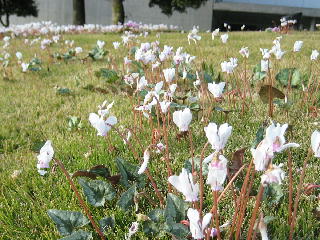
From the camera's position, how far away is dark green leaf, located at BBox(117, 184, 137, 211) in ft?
6.27

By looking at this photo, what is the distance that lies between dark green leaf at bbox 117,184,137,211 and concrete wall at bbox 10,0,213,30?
27.3 m

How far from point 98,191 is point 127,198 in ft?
0.60

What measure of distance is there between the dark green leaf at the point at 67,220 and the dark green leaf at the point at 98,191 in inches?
6.6

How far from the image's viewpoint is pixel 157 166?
246cm

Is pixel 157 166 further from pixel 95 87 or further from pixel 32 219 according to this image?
pixel 95 87

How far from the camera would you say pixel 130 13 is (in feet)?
94.6

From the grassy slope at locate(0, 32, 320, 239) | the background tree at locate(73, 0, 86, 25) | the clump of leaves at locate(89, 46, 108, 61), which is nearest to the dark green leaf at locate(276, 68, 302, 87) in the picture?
the grassy slope at locate(0, 32, 320, 239)

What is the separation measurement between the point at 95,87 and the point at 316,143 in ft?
12.8

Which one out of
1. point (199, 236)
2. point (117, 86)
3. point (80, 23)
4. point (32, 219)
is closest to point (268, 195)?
point (199, 236)

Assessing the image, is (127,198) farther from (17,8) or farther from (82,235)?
(17,8)

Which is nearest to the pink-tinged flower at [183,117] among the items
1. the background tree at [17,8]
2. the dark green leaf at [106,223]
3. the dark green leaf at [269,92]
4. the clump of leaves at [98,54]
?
the dark green leaf at [106,223]

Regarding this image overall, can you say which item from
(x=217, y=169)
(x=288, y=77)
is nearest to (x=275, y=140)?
(x=217, y=169)

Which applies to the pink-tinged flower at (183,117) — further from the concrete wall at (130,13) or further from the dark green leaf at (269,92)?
the concrete wall at (130,13)

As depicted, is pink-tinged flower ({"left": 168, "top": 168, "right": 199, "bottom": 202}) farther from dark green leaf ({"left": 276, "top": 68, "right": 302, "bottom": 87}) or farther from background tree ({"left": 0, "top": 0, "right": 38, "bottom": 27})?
background tree ({"left": 0, "top": 0, "right": 38, "bottom": 27})
